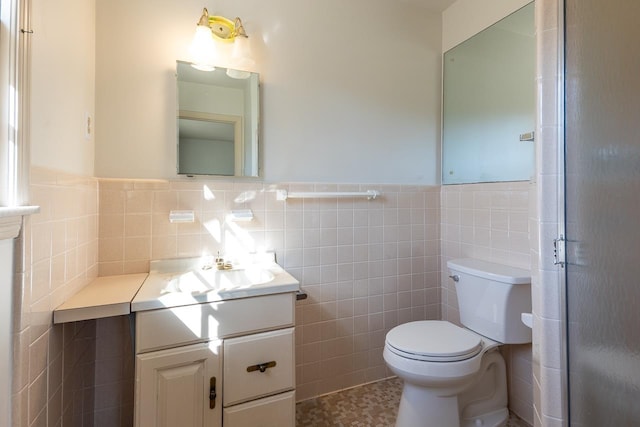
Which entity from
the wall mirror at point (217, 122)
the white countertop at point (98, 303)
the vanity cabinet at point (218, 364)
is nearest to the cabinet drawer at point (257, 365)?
the vanity cabinet at point (218, 364)

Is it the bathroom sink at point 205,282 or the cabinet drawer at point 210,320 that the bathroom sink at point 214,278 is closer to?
the bathroom sink at point 205,282

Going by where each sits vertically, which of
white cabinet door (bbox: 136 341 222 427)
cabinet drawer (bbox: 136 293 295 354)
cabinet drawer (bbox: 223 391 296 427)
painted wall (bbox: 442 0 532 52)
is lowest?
cabinet drawer (bbox: 223 391 296 427)

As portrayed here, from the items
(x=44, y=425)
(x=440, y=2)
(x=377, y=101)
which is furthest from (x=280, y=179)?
(x=440, y=2)

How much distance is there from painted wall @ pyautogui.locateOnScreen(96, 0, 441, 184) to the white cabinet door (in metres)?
0.82

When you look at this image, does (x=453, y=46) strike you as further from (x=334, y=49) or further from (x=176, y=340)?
(x=176, y=340)

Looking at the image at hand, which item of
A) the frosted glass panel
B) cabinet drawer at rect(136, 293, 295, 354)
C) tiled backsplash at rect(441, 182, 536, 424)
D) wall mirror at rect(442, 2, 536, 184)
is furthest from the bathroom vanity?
wall mirror at rect(442, 2, 536, 184)

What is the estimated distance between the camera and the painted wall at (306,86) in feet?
4.50

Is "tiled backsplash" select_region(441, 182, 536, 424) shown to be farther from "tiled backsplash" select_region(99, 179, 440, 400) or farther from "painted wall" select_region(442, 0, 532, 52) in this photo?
"painted wall" select_region(442, 0, 532, 52)

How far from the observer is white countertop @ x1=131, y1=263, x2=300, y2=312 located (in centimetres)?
103

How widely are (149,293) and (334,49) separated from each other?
158cm

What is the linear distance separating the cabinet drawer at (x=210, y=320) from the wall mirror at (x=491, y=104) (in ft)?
4.35

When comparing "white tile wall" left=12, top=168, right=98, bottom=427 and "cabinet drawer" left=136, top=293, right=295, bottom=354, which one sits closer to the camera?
"white tile wall" left=12, top=168, right=98, bottom=427

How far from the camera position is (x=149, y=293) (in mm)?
1091

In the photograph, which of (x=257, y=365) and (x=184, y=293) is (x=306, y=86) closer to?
(x=184, y=293)
